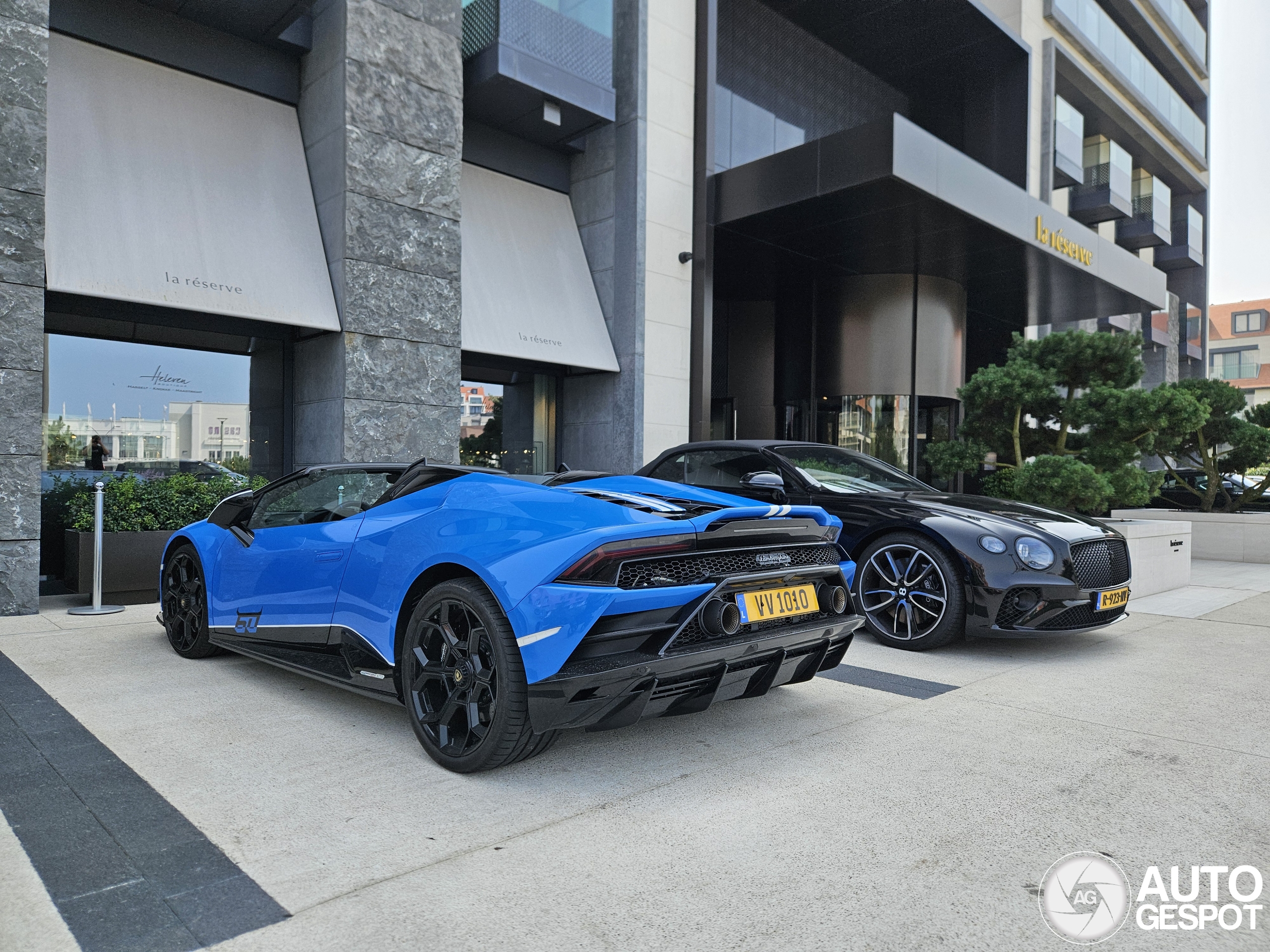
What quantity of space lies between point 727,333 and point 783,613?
557 inches

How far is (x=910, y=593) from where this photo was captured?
5.40 m

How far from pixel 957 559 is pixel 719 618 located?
9.11 ft

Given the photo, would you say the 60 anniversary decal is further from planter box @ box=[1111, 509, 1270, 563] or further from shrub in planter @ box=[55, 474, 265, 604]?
planter box @ box=[1111, 509, 1270, 563]

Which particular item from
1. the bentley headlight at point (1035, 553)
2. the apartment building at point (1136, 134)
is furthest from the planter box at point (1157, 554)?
the apartment building at point (1136, 134)

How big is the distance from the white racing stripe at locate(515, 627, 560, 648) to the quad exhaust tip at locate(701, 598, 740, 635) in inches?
21.7

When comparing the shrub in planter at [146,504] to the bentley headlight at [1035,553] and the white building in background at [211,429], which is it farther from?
the bentley headlight at [1035,553]

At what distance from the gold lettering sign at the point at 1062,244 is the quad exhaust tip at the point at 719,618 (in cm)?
1263

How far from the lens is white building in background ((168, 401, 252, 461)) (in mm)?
8625

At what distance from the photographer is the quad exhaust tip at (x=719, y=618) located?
2.97 m

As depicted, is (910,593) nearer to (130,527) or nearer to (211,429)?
(130,527)

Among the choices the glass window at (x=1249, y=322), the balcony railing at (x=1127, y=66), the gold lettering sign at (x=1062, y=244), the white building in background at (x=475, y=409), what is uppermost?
the glass window at (x=1249, y=322)

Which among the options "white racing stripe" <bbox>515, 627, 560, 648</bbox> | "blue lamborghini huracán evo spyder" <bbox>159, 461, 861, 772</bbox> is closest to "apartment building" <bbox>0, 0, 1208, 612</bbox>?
"blue lamborghini huracán evo spyder" <bbox>159, 461, 861, 772</bbox>

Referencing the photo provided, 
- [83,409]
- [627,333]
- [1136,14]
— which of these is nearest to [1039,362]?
[627,333]

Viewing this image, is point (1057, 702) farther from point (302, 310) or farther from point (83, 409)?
point (83, 409)
